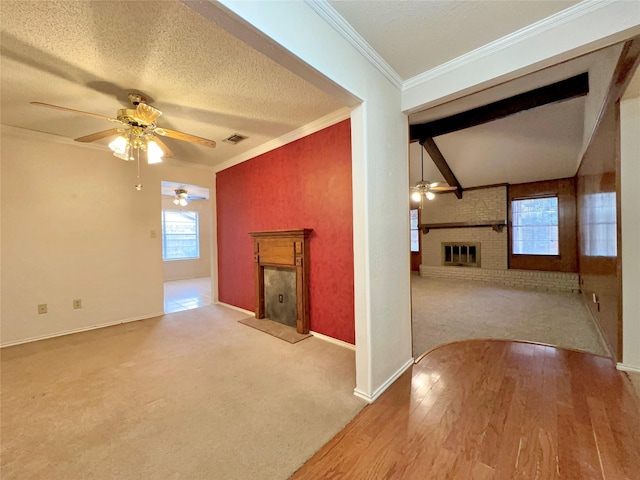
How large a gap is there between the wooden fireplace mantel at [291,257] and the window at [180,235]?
517 cm

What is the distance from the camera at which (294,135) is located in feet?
10.9

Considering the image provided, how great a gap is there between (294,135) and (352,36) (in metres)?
1.74

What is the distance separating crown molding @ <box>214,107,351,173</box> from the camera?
281 centimetres

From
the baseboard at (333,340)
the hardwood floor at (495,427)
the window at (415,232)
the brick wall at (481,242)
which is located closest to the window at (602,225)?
the hardwood floor at (495,427)

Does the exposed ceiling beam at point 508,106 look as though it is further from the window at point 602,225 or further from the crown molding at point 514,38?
the crown molding at point 514,38

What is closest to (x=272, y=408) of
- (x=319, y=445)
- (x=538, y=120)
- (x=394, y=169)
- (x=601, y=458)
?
(x=319, y=445)

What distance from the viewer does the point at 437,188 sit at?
5164 millimetres

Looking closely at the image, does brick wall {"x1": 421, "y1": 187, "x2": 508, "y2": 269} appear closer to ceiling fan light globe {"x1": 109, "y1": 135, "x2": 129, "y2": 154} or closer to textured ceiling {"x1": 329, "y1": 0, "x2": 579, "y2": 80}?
textured ceiling {"x1": 329, "y1": 0, "x2": 579, "y2": 80}

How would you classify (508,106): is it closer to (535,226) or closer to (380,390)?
(380,390)

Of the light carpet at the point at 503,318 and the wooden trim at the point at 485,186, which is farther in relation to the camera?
the wooden trim at the point at 485,186

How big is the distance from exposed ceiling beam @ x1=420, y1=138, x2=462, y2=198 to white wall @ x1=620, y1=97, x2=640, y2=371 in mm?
2656

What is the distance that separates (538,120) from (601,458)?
15.3ft

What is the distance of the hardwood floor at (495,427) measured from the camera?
130 cm

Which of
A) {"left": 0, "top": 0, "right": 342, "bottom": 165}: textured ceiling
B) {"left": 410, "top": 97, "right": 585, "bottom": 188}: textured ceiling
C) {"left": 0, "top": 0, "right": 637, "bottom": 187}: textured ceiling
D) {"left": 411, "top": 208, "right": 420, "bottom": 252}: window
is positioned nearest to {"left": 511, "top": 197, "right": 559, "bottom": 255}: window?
{"left": 410, "top": 97, "right": 585, "bottom": 188}: textured ceiling
